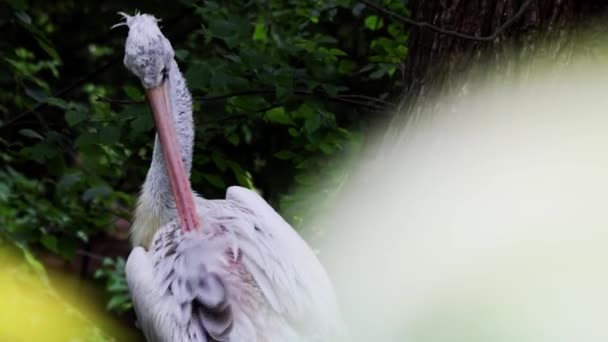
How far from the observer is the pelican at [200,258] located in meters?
4.67

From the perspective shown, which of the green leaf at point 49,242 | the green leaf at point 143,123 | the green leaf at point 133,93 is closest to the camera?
the green leaf at point 143,123

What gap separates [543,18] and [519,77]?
0.26 meters

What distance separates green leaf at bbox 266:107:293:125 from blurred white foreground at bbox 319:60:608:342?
0.99m

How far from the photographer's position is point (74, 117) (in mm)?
5953

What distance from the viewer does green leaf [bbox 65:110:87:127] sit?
5.93 meters

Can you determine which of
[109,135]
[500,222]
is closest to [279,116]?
[109,135]

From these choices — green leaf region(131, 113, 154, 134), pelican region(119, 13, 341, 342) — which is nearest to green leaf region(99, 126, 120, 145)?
green leaf region(131, 113, 154, 134)

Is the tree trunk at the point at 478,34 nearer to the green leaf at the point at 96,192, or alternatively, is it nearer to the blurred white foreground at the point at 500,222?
the blurred white foreground at the point at 500,222

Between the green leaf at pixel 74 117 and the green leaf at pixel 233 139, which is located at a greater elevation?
the green leaf at pixel 74 117

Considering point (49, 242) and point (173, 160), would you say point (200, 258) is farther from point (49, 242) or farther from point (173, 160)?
point (49, 242)

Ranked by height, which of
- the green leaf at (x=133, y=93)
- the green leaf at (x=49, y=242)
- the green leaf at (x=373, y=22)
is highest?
the green leaf at (x=373, y=22)

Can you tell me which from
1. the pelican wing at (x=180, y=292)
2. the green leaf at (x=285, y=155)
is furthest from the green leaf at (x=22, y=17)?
the pelican wing at (x=180, y=292)

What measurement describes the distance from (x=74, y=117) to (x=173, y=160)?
96 cm

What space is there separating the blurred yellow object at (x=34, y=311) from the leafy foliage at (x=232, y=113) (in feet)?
1.02
